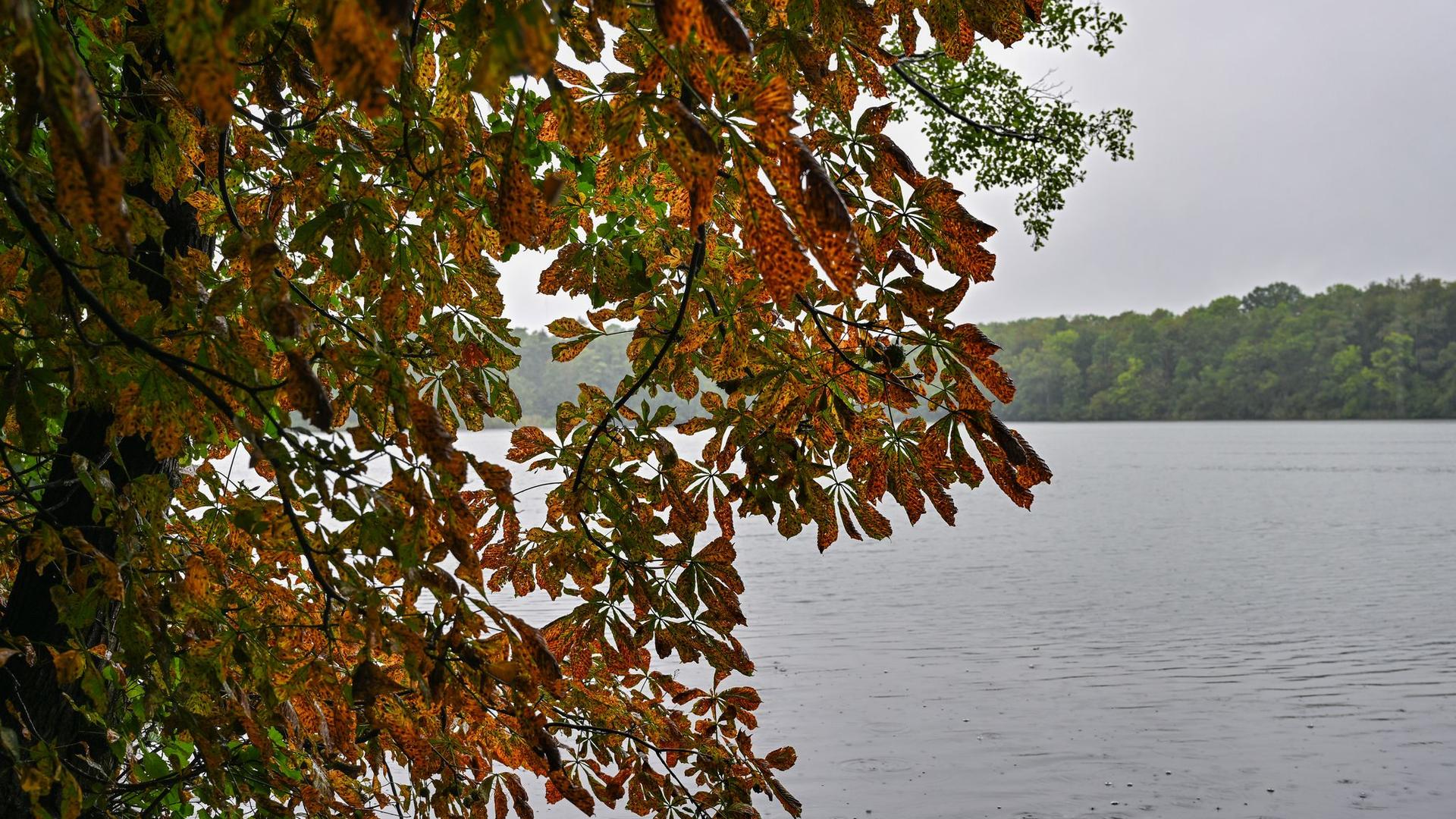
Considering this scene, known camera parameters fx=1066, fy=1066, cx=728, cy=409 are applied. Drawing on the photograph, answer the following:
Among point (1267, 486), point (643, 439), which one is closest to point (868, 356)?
point (643, 439)

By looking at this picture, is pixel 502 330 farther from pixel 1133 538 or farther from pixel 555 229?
pixel 1133 538

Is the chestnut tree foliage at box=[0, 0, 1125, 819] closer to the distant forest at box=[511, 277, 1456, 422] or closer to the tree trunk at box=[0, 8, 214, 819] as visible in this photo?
the tree trunk at box=[0, 8, 214, 819]

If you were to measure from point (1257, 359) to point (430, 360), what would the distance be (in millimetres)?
105317

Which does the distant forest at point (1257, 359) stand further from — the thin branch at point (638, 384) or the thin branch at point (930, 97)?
the thin branch at point (638, 384)

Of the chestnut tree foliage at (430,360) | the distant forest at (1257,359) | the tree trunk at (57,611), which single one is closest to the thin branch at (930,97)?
the chestnut tree foliage at (430,360)

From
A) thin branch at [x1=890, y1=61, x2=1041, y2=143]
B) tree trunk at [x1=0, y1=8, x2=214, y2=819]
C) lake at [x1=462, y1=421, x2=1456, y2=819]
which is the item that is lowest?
lake at [x1=462, y1=421, x2=1456, y2=819]

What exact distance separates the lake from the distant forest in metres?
64.9

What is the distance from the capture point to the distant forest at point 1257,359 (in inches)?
3637

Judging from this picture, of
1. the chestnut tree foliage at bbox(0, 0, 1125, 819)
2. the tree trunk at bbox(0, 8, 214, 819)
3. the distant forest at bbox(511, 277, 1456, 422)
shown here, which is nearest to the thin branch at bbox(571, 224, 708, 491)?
the chestnut tree foliage at bbox(0, 0, 1125, 819)

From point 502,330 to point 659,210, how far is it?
1.72 ft

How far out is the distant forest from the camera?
9238 centimetres

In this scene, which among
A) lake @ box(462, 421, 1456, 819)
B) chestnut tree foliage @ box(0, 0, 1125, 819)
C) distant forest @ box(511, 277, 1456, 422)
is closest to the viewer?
chestnut tree foliage @ box(0, 0, 1125, 819)

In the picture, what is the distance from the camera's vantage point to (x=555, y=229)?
2436 millimetres

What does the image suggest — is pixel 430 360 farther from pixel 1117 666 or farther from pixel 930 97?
pixel 1117 666
